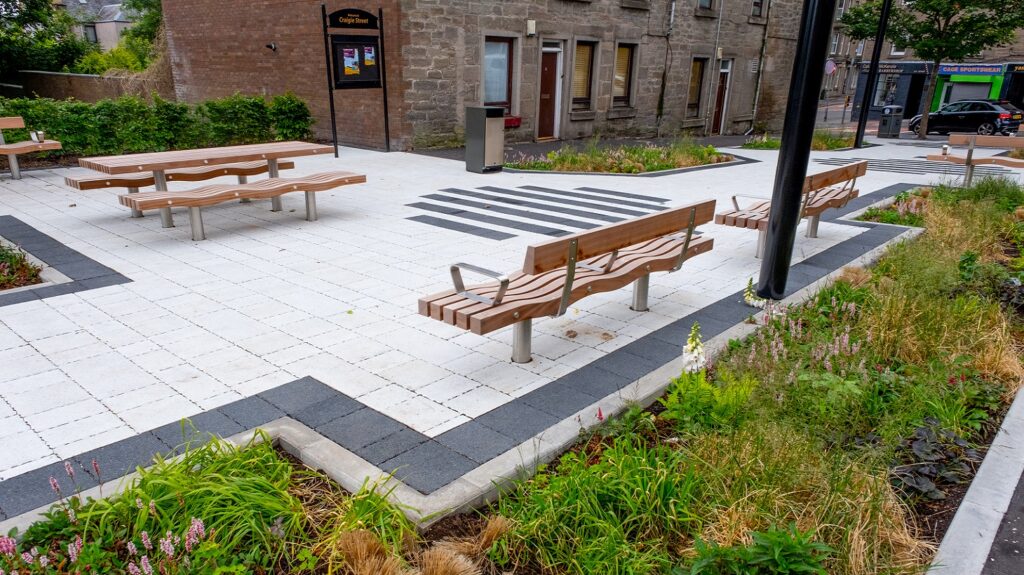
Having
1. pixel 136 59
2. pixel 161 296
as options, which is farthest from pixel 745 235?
pixel 136 59

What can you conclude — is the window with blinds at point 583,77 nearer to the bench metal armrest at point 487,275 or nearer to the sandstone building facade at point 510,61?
the sandstone building facade at point 510,61

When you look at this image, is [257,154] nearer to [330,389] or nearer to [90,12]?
[330,389]

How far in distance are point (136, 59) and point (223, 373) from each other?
30.7m

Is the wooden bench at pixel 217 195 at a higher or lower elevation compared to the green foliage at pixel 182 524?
higher

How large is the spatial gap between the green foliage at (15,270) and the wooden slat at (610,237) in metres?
4.58

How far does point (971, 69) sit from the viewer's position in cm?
3291

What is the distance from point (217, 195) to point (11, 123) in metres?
6.12

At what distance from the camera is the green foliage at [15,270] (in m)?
5.96

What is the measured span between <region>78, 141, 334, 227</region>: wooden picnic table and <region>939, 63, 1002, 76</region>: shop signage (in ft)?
110

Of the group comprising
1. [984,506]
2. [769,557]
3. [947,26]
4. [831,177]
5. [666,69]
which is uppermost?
[947,26]

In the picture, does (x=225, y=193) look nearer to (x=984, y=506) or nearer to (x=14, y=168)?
(x=14, y=168)

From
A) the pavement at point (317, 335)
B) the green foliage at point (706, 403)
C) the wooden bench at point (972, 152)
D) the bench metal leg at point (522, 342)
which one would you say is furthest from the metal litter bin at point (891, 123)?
the green foliage at point (706, 403)

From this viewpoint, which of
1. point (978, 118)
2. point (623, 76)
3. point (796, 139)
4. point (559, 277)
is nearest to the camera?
point (559, 277)

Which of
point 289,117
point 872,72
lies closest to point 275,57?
point 289,117
